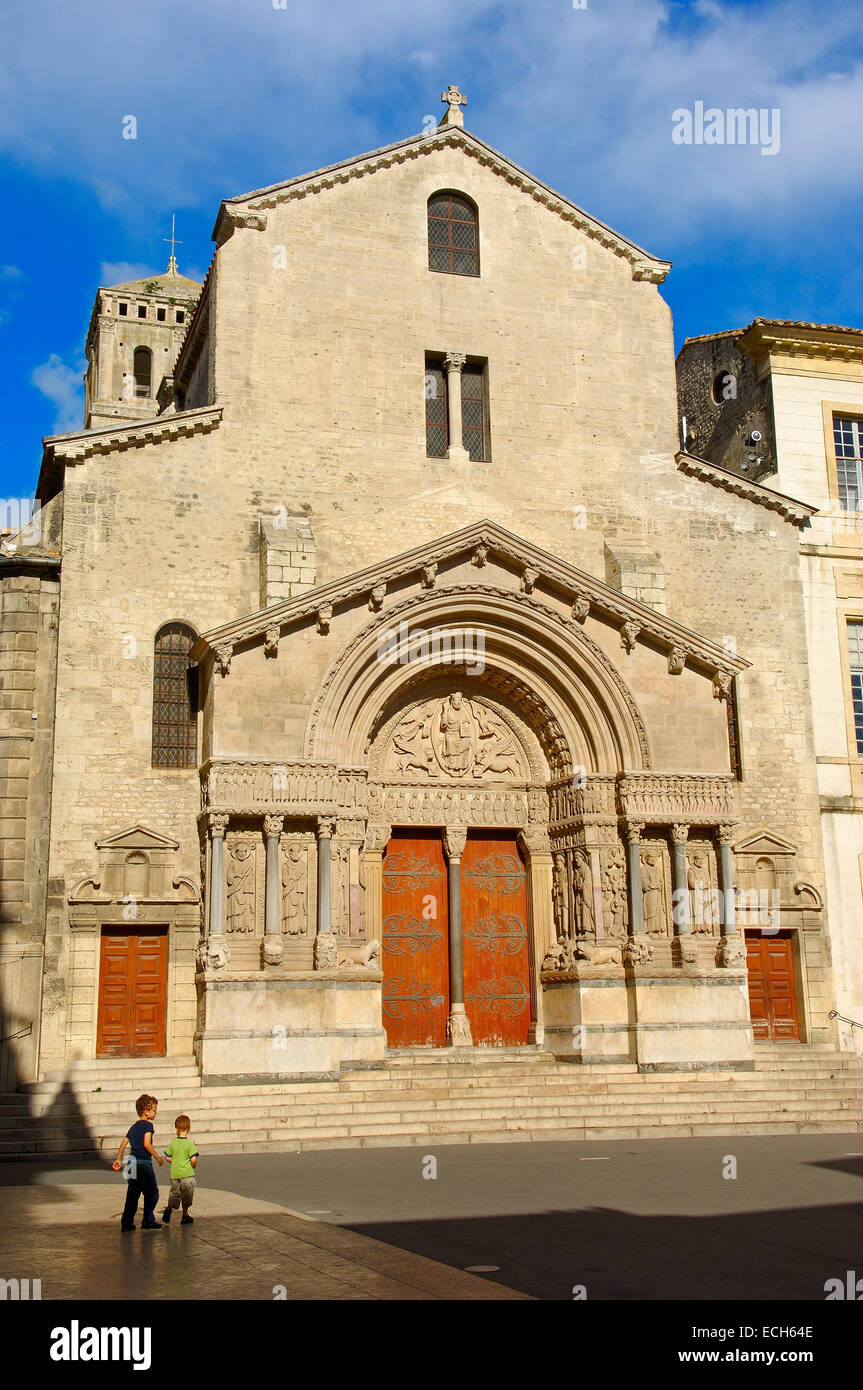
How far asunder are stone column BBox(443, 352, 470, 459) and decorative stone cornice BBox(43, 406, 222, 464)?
426 cm

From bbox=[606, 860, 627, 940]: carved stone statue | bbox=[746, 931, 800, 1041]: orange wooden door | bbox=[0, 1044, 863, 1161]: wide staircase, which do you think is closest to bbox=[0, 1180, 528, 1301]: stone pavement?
bbox=[0, 1044, 863, 1161]: wide staircase

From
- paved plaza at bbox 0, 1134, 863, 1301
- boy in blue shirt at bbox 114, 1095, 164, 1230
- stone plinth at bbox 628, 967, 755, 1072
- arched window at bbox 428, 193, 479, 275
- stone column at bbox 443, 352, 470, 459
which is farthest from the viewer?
arched window at bbox 428, 193, 479, 275

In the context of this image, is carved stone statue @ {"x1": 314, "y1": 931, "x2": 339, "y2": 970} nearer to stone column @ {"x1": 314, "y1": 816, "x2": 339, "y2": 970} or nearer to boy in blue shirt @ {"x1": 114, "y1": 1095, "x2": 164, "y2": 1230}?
stone column @ {"x1": 314, "y1": 816, "x2": 339, "y2": 970}

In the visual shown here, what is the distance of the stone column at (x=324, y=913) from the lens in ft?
64.0

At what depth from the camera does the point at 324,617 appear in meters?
20.5

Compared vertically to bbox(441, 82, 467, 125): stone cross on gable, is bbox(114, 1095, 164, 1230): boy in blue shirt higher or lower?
lower

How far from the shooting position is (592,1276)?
832 cm

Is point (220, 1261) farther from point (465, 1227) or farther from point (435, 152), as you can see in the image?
point (435, 152)

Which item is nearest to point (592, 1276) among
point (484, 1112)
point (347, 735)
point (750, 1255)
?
point (750, 1255)

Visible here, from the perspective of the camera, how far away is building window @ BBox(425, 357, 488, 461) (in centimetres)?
2438

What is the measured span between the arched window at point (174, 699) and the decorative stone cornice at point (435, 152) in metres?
7.47

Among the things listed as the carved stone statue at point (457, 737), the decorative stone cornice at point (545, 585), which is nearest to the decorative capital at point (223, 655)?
the decorative stone cornice at point (545, 585)

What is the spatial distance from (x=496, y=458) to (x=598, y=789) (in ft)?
21.3

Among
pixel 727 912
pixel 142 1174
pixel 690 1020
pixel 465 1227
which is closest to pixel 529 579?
pixel 727 912
